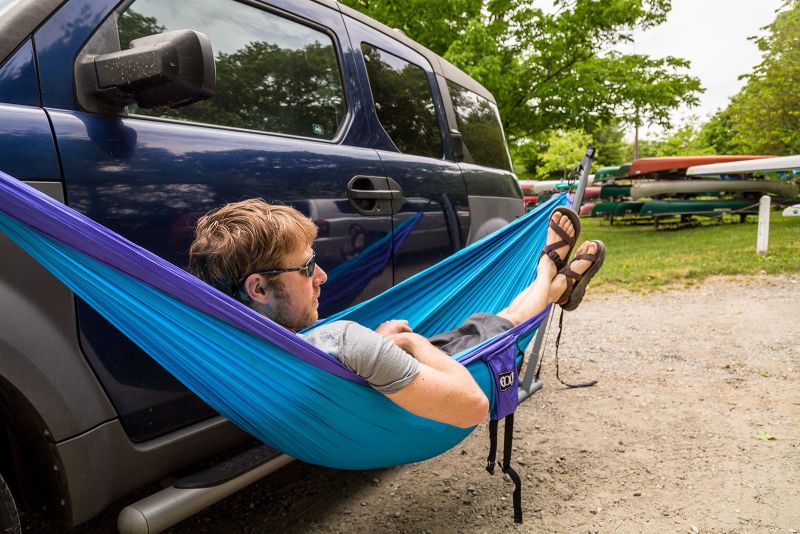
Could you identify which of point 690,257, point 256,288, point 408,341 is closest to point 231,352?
point 256,288

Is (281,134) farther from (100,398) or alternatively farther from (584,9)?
(584,9)

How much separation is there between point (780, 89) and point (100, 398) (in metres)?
23.3

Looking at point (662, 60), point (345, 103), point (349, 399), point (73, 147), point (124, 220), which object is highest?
point (662, 60)

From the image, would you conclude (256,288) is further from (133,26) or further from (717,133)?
(717,133)

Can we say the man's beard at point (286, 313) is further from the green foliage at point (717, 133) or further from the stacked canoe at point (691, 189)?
the green foliage at point (717, 133)

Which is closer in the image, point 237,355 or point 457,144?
point 237,355

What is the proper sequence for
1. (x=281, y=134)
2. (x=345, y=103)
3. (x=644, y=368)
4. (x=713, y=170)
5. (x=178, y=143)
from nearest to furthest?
(x=178, y=143) < (x=281, y=134) < (x=345, y=103) < (x=644, y=368) < (x=713, y=170)

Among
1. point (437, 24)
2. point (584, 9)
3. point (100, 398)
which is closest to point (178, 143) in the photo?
point (100, 398)

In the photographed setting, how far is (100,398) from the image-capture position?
129cm

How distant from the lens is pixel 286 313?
1452 millimetres

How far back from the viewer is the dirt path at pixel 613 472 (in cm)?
196

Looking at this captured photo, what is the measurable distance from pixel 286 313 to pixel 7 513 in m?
0.71

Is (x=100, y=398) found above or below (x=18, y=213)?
below

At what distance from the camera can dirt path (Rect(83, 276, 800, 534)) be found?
6.42ft
